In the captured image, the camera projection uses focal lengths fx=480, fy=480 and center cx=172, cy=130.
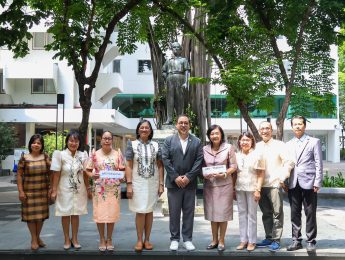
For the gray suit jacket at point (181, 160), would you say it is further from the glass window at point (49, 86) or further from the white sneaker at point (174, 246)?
the glass window at point (49, 86)

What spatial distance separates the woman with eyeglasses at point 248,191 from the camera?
21.0 ft

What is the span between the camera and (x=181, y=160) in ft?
20.9

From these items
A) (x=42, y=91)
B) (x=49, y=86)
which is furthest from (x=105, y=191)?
(x=42, y=91)

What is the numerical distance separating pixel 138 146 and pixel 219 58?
21.9 ft

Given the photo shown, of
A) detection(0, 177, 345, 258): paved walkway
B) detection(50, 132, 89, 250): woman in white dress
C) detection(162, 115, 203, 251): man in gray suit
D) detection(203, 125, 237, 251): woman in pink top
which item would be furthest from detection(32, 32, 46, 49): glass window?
detection(203, 125, 237, 251): woman in pink top

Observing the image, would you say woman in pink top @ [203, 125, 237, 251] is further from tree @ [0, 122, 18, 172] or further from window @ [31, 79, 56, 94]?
window @ [31, 79, 56, 94]

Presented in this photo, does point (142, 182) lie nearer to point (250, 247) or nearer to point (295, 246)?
point (250, 247)

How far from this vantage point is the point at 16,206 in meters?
12.4

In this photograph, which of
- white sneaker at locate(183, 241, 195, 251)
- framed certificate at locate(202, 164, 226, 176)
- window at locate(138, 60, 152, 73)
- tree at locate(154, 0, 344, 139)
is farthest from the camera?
window at locate(138, 60, 152, 73)

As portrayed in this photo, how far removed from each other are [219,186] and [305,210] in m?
1.21

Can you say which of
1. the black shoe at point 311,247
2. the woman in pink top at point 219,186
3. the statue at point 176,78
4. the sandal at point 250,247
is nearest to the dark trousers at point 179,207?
the woman in pink top at point 219,186

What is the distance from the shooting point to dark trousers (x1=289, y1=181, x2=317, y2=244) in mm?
6383

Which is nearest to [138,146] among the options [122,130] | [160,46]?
[160,46]

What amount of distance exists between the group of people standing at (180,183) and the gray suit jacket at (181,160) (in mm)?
13
